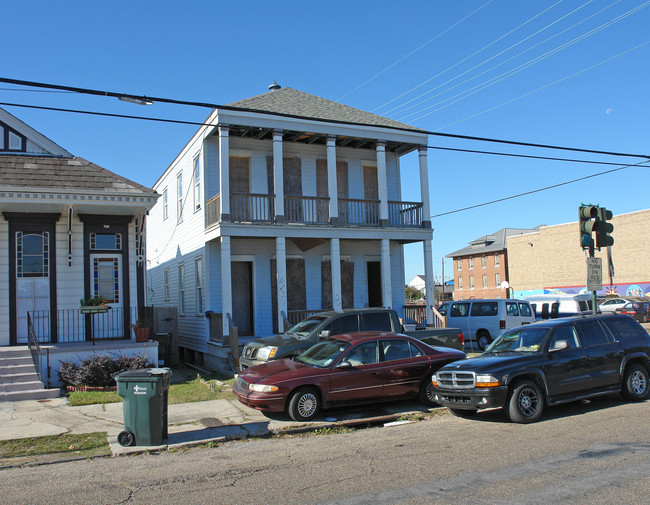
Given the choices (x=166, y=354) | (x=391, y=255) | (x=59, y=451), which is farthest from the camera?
(x=391, y=255)

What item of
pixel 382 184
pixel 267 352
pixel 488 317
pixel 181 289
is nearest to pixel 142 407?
pixel 267 352

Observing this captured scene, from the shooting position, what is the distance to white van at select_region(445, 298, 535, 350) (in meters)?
20.1

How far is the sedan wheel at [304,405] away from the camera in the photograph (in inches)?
361

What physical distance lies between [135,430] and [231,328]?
7764 mm

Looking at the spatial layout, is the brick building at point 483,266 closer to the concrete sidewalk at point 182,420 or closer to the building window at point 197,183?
the building window at point 197,183

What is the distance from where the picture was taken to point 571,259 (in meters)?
54.8

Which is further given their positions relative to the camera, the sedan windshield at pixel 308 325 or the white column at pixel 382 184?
the white column at pixel 382 184

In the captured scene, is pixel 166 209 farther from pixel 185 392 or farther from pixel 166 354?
pixel 185 392

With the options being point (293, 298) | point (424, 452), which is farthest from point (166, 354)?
point (424, 452)

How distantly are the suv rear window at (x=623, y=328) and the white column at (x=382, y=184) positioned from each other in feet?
31.0

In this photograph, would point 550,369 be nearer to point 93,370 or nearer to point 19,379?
point 93,370

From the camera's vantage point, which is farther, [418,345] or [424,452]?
[418,345]

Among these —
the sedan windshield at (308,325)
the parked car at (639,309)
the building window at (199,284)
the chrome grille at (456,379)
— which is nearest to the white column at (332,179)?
the building window at (199,284)

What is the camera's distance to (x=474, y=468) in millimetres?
6305
